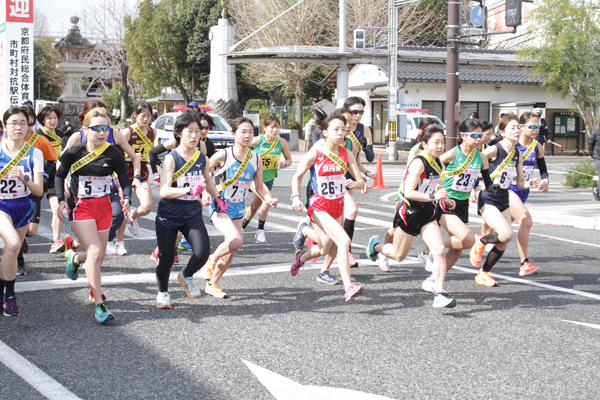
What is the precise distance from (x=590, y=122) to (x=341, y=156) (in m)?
18.8

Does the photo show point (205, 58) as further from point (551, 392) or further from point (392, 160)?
point (551, 392)

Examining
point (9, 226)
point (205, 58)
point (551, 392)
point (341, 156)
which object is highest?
point (205, 58)

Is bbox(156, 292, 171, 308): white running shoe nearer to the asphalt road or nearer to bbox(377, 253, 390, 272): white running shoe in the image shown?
the asphalt road

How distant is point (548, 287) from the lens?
698cm

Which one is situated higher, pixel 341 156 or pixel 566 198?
pixel 341 156

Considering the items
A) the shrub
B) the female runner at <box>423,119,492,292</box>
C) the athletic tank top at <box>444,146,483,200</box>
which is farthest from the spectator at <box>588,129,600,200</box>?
the athletic tank top at <box>444,146,483,200</box>

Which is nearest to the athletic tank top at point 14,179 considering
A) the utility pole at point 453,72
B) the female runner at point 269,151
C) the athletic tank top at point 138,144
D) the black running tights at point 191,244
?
the black running tights at point 191,244

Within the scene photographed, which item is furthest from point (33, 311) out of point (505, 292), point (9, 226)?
point (505, 292)

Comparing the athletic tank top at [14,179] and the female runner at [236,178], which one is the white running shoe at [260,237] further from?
the athletic tank top at [14,179]

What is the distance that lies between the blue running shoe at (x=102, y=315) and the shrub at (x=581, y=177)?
1575cm

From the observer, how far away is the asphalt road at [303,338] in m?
4.14

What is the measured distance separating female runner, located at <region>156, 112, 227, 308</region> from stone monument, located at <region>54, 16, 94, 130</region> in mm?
30251

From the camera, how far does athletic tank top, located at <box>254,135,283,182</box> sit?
372 inches

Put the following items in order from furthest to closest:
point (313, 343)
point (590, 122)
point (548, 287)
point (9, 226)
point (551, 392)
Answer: point (590, 122) < point (548, 287) < point (9, 226) < point (313, 343) < point (551, 392)
